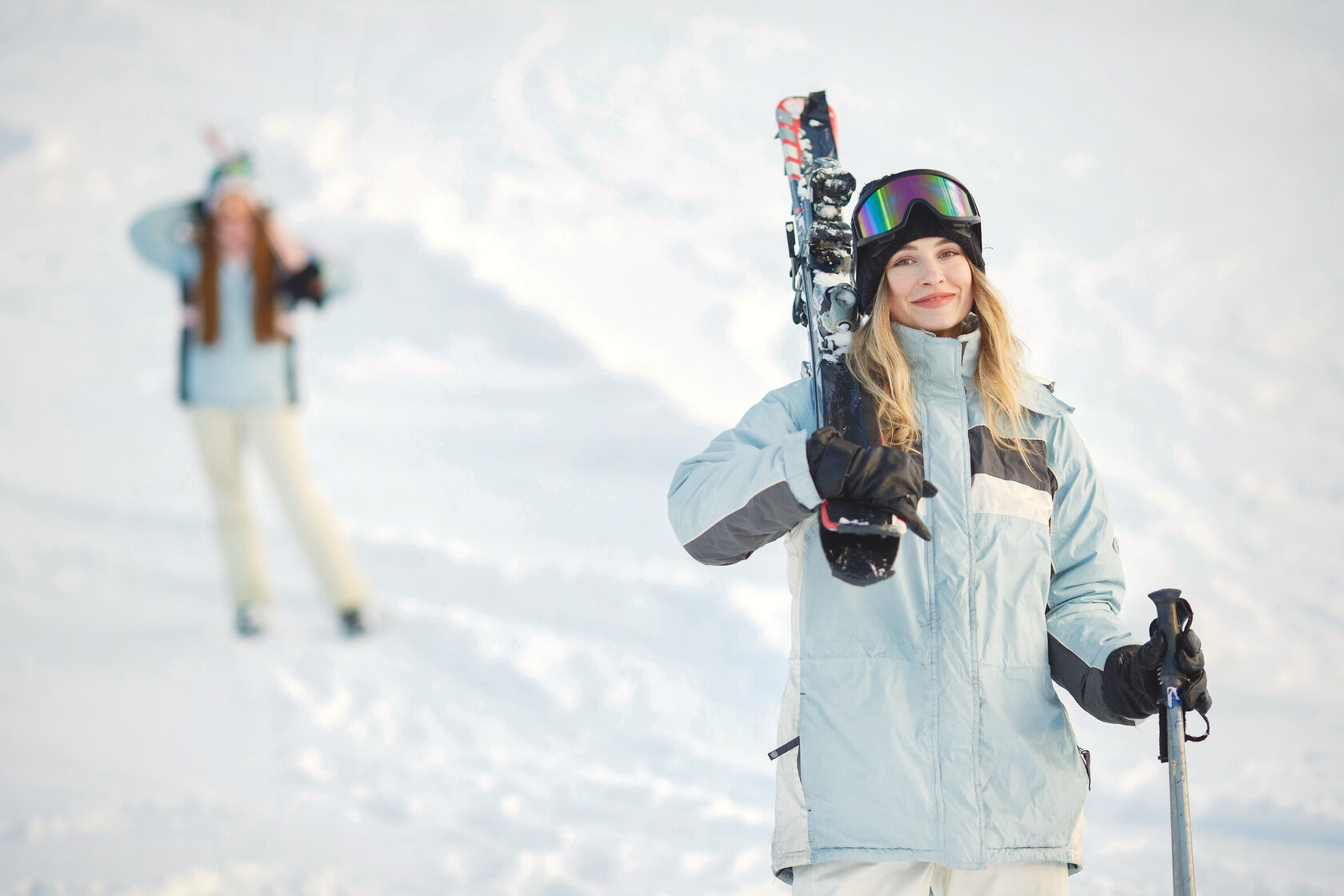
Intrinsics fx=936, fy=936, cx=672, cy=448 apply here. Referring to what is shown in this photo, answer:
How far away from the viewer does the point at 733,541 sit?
137 cm

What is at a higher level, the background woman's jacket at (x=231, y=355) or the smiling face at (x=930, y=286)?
the background woman's jacket at (x=231, y=355)

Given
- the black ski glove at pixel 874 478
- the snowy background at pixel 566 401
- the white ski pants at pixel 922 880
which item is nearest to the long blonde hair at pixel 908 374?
the black ski glove at pixel 874 478

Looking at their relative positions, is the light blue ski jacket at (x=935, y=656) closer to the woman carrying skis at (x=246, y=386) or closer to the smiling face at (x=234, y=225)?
the woman carrying skis at (x=246, y=386)

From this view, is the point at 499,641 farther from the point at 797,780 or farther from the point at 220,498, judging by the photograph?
the point at 797,780

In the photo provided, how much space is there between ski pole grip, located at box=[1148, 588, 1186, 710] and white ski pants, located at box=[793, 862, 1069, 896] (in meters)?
0.32

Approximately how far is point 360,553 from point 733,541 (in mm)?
2823

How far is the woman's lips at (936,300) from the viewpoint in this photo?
1612mm

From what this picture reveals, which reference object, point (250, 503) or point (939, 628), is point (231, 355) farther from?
point (939, 628)

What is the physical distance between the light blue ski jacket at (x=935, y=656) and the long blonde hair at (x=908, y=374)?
0.11ft

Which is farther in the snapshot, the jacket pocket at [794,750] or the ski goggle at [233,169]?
the ski goggle at [233,169]

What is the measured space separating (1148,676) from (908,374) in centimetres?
57

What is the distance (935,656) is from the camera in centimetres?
136

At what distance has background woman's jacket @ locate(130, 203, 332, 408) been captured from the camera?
3734 millimetres

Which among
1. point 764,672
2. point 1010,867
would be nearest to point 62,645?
point 764,672
